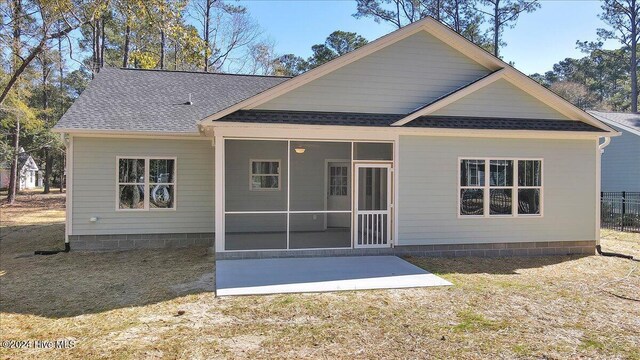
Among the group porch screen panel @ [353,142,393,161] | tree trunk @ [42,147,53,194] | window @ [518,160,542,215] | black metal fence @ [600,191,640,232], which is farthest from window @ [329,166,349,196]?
tree trunk @ [42,147,53,194]

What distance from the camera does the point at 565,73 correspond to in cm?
4509

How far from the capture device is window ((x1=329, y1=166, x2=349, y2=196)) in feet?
43.6

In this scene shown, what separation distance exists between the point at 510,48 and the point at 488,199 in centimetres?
2127

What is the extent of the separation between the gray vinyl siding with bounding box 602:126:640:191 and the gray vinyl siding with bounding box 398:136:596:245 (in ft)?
33.7

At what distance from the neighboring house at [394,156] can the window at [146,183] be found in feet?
0.08

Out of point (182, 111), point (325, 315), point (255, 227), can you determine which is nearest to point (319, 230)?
point (255, 227)

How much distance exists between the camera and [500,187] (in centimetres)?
965

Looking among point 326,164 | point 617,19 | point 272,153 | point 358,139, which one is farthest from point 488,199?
point 617,19

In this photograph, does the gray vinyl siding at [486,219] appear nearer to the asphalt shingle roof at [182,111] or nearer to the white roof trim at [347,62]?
the asphalt shingle roof at [182,111]

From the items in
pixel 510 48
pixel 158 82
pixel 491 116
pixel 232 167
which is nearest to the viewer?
pixel 491 116

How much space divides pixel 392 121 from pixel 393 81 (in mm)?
1120

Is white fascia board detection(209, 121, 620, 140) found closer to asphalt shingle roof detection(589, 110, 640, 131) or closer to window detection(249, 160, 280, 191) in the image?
window detection(249, 160, 280, 191)

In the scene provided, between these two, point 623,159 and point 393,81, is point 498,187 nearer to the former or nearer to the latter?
point 393,81

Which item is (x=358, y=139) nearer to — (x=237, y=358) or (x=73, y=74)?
(x=237, y=358)
